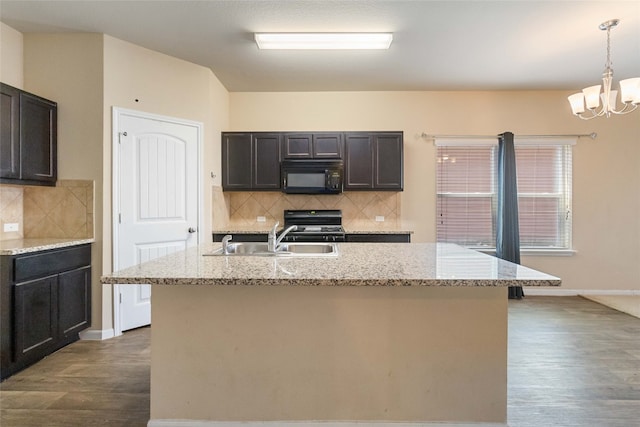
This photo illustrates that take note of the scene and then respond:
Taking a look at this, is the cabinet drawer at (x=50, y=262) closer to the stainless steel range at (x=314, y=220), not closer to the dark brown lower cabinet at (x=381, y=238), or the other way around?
the stainless steel range at (x=314, y=220)

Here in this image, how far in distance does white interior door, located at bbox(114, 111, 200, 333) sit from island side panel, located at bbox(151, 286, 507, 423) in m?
1.69

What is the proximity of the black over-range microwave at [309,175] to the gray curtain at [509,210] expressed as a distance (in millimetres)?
2045

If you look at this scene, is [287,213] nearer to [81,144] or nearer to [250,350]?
[81,144]

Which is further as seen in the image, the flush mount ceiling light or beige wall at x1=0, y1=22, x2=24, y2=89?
beige wall at x1=0, y1=22, x2=24, y2=89

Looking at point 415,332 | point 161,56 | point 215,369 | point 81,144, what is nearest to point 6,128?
point 81,144

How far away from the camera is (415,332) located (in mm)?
1776

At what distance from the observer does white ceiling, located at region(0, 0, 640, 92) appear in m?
2.61

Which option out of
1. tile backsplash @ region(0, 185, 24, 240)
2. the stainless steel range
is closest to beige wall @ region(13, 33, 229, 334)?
tile backsplash @ region(0, 185, 24, 240)

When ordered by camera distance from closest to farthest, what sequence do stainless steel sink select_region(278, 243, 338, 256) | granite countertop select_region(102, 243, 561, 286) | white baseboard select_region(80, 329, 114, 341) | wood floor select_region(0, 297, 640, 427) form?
granite countertop select_region(102, 243, 561, 286)
wood floor select_region(0, 297, 640, 427)
stainless steel sink select_region(278, 243, 338, 256)
white baseboard select_region(80, 329, 114, 341)

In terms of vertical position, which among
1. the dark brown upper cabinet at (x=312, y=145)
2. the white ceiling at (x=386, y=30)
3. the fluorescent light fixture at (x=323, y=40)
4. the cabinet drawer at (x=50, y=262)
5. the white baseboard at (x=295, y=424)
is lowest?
the white baseboard at (x=295, y=424)

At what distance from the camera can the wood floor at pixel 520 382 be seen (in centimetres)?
195

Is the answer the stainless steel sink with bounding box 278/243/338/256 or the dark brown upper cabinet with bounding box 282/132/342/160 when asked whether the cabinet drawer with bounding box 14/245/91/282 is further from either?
the dark brown upper cabinet with bounding box 282/132/342/160

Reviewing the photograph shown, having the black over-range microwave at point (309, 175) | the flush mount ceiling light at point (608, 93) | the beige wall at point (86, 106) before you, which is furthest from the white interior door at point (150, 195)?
the flush mount ceiling light at point (608, 93)

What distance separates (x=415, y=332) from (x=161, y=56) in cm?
344
